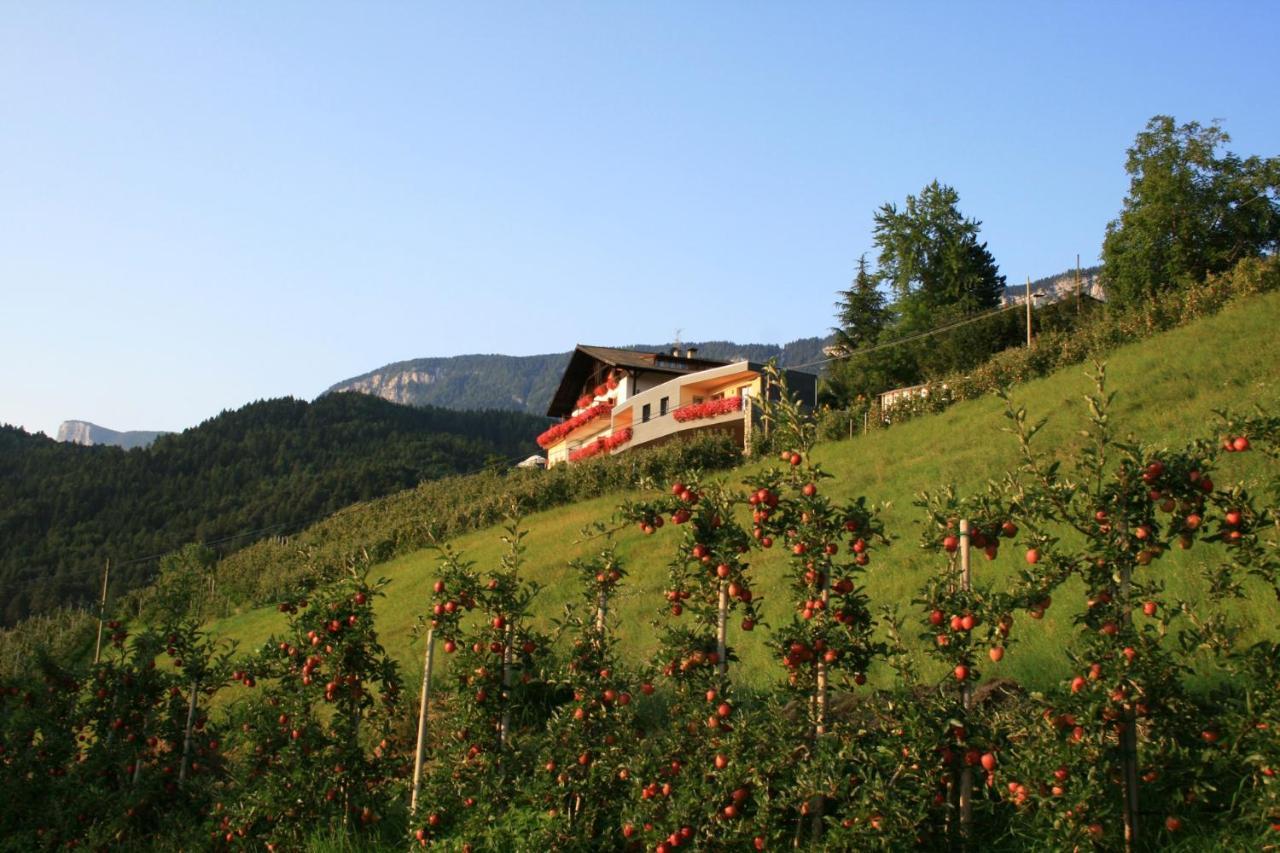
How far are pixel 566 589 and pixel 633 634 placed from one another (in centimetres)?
686

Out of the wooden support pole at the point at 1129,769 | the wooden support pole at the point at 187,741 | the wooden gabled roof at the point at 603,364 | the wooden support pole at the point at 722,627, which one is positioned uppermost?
the wooden gabled roof at the point at 603,364

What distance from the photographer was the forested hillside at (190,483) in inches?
2889

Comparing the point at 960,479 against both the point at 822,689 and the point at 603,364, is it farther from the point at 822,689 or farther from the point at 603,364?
the point at 603,364

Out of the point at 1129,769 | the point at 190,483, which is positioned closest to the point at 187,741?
the point at 1129,769

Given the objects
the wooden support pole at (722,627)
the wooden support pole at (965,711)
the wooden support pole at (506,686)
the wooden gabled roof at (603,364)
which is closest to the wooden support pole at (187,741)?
the wooden support pole at (506,686)

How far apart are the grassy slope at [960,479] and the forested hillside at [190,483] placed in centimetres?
4359

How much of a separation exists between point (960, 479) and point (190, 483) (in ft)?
279

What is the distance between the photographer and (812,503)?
6.86 m

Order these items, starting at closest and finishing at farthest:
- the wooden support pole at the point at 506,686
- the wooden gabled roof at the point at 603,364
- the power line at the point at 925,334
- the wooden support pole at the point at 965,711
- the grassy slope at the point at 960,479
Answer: the wooden support pole at the point at 965,711, the wooden support pole at the point at 506,686, the grassy slope at the point at 960,479, the power line at the point at 925,334, the wooden gabled roof at the point at 603,364

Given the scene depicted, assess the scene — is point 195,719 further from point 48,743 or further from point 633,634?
point 633,634

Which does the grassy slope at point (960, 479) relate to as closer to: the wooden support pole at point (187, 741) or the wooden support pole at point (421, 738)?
the wooden support pole at point (187, 741)

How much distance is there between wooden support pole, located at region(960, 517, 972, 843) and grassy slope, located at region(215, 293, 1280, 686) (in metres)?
3.36

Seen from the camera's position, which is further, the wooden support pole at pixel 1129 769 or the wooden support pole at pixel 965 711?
the wooden support pole at pixel 965 711

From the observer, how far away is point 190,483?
92062 millimetres
